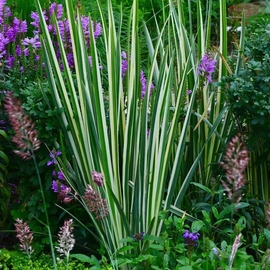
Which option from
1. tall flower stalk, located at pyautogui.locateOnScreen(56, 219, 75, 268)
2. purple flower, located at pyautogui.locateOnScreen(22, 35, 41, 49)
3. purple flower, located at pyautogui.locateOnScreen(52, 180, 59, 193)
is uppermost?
purple flower, located at pyautogui.locateOnScreen(22, 35, 41, 49)

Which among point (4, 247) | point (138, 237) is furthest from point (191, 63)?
point (4, 247)

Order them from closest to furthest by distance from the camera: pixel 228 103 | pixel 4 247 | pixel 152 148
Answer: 1. pixel 152 148
2. pixel 228 103
3. pixel 4 247

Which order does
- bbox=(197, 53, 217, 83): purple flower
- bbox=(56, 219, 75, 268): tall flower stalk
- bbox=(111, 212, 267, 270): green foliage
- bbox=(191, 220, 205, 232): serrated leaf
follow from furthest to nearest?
bbox=(197, 53, 217, 83): purple flower, bbox=(191, 220, 205, 232): serrated leaf, bbox=(111, 212, 267, 270): green foliage, bbox=(56, 219, 75, 268): tall flower stalk

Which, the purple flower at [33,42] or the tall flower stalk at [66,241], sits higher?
the purple flower at [33,42]

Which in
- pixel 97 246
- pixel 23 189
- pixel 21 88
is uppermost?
pixel 21 88

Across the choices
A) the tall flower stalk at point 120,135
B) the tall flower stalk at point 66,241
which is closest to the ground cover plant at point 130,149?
the tall flower stalk at point 120,135

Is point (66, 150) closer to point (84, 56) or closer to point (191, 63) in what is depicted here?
point (84, 56)

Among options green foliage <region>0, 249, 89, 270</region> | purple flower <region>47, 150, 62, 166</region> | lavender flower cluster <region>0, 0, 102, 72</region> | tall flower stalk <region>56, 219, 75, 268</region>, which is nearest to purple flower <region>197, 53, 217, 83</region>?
lavender flower cluster <region>0, 0, 102, 72</region>

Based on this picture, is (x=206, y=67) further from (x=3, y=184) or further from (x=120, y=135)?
(x=3, y=184)

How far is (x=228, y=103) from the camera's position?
2916 millimetres

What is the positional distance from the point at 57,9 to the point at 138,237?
141 cm

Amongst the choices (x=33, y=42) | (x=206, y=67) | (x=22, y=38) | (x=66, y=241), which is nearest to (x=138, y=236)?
(x=66, y=241)

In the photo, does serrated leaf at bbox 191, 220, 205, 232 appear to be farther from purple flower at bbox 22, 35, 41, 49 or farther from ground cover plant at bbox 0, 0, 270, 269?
purple flower at bbox 22, 35, 41, 49

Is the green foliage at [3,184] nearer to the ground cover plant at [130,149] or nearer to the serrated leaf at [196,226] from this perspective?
the ground cover plant at [130,149]
